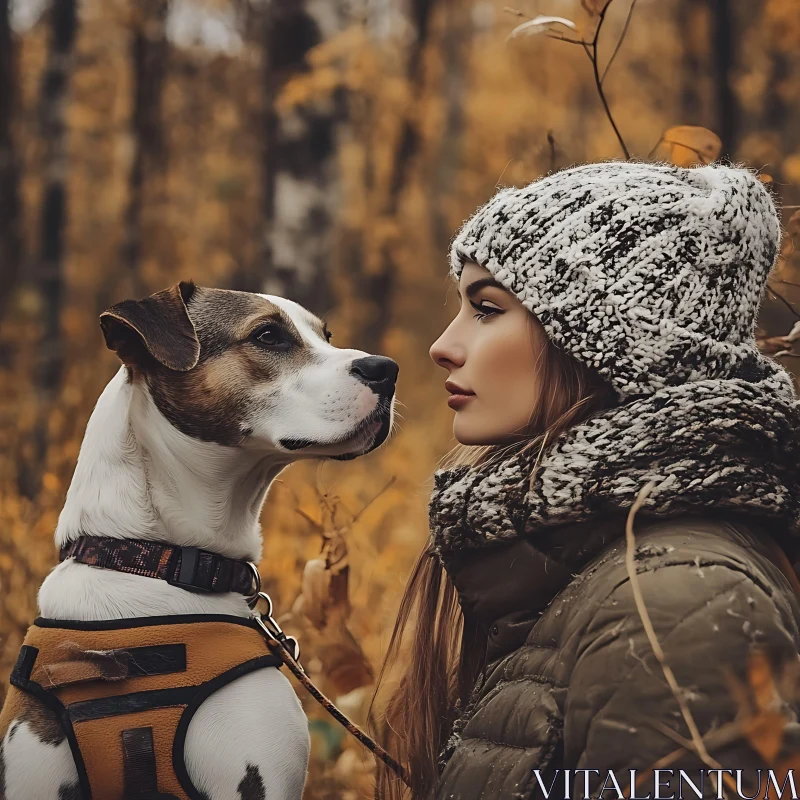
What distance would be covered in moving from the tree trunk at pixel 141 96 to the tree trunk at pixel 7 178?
1.59 metres

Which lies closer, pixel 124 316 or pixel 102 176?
pixel 124 316

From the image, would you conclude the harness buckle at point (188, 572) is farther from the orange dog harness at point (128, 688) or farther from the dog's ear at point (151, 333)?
the dog's ear at point (151, 333)

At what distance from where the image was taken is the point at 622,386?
78.2 inches

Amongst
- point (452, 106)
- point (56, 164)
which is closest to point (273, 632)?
point (56, 164)

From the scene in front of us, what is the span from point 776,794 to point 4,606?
307 cm

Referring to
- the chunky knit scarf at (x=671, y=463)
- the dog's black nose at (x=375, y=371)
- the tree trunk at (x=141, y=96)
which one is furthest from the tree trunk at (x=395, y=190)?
the chunky knit scarf at (x=671, y=463)

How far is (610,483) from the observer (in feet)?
6.01

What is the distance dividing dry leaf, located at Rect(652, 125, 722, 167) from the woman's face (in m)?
1.09

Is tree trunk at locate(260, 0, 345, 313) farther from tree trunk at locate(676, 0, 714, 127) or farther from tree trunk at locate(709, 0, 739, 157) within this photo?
tree trunk at locate(676, 0, 714, 127)

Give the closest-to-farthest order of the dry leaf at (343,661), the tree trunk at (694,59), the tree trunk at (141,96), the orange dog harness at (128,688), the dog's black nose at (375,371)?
the orange dog harness at (128,688) → the dog's black nose at (375,371) → the dry leaf at (343,661) → the tree trunk at (694,59) → the tree trunk at (141,96)

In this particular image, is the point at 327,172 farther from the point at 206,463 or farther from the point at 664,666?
the point at 664,666

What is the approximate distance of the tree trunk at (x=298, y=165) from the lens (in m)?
6.61

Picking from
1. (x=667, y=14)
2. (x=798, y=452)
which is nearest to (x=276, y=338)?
(x=798, y=452)

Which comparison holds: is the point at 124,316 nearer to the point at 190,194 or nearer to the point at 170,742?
the point at 170,742
